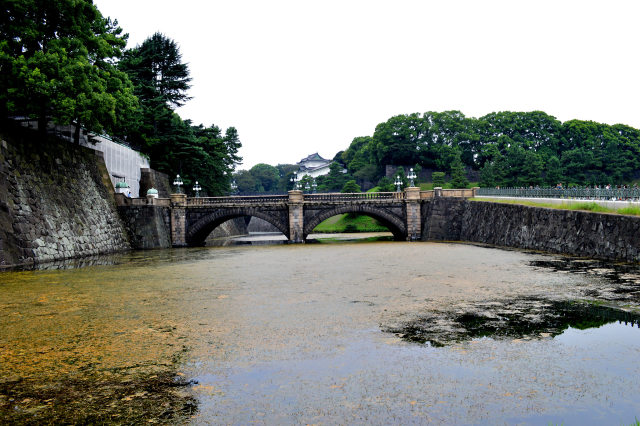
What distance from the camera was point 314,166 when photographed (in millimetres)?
131125

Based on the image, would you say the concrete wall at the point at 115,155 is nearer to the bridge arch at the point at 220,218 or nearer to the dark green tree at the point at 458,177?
the bridge arch at the point at 220,218

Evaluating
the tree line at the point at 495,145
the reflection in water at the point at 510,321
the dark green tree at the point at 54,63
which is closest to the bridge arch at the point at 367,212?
the dark green tree at the point at 54,63

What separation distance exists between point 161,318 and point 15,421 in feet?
18.2

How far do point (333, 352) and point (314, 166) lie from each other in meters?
124

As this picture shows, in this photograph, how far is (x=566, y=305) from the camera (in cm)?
1101

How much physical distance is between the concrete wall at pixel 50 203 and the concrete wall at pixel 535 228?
84.9ft

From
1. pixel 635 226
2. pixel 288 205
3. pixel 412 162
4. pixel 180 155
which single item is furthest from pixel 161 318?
pixel 412 162

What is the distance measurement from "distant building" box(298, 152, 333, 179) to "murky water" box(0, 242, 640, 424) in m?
110

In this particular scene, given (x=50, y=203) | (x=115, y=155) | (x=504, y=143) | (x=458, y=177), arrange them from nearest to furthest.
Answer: (x=50, y=203) → (x=115, y=155) → (x=458, y=177) → (x=504, y=143)

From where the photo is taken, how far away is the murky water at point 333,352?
18.7 feet

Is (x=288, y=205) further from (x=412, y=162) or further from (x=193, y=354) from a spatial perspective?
(x=412, y=162)

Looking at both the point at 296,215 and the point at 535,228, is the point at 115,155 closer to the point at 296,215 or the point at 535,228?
the point at 296,215

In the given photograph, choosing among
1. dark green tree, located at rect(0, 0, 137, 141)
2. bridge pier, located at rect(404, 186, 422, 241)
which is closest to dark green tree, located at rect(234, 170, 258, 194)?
bridge pier, located at rect(404, 186, 422, 241)

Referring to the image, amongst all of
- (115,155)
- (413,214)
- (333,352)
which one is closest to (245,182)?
(115,155)
